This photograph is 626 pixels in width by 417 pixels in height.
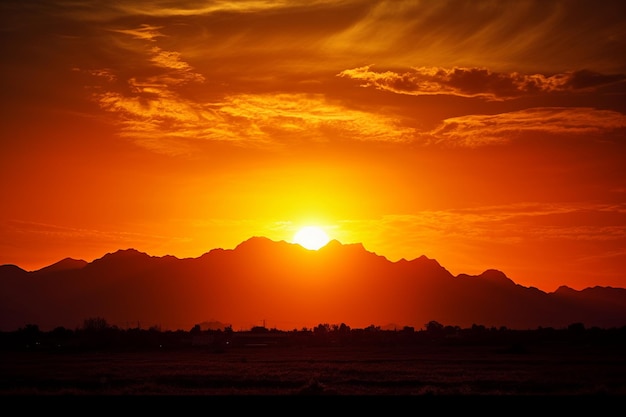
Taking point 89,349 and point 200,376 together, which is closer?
Answer: point 200,376

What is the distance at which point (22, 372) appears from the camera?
202 feet

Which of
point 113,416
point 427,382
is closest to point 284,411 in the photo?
point 113,416

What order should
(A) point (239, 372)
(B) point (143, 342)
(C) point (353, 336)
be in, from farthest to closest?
1. (C) point (353, 336)
2. (B) point (143, 342)
3. (A) point (239, 372)

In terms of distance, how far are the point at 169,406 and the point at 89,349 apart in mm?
113483

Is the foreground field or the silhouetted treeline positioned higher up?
the silhouetted treeline

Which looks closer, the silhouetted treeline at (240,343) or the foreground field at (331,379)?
the foreground field at (331,379)

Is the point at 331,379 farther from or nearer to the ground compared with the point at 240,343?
nearer to the ground

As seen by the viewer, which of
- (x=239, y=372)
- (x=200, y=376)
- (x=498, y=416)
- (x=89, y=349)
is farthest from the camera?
(x=89, y=349)

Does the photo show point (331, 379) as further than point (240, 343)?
No

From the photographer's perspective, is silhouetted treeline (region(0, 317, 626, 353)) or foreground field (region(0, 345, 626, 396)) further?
silhouetted treeline (region(0, 317, 626, 353))

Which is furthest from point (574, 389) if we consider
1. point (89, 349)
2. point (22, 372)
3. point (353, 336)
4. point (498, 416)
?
point (353, 336)

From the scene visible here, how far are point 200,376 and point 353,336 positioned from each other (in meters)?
107

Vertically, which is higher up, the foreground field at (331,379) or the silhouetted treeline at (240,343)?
the silhouetted treeline at (240,343)

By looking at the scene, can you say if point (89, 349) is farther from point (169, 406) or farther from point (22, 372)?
point (169, 406)
